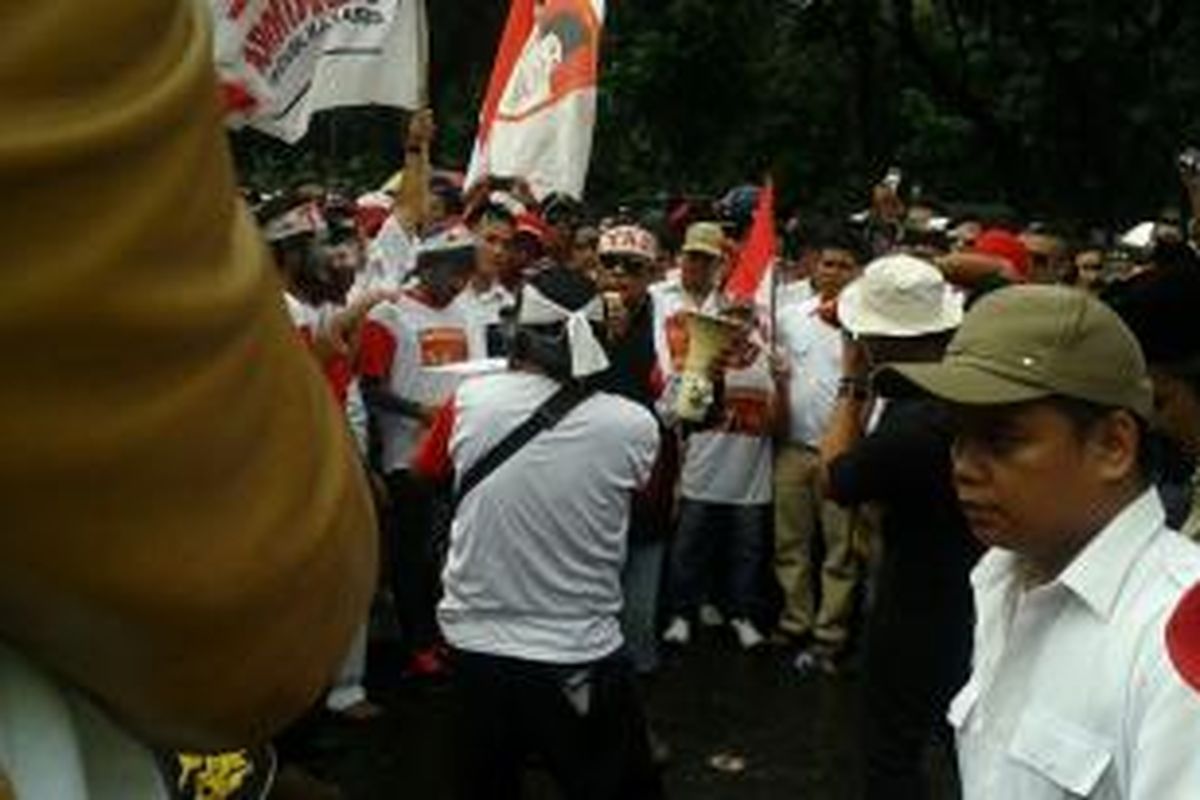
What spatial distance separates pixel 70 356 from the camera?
1.22 metres

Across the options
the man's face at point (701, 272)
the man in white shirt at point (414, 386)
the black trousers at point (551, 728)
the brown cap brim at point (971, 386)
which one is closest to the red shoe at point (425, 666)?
the man in white shirt at point (414, 386)

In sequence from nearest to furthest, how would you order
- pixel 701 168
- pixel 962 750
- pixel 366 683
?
pixel 962 750 < pixel 366 683 < pixel 701 168

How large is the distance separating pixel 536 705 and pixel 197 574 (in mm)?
4509

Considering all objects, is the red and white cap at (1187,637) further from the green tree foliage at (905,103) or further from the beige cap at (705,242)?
the green tree foliage at (905,103)

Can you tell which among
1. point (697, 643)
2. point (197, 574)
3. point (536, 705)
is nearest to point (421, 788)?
point (536, 705)

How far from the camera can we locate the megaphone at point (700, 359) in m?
7.97

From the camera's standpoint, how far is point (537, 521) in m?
5.71

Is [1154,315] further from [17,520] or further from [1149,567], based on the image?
[17,520]

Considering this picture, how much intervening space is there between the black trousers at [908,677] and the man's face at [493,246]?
3887 millimetres

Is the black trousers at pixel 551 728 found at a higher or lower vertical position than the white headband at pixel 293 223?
lower

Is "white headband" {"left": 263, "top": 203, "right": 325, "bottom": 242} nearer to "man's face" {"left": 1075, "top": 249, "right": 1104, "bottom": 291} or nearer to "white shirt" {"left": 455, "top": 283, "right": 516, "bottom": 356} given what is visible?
"white shirt" {"left": 455, "top": 283, "right": 516, "bottom": 356}

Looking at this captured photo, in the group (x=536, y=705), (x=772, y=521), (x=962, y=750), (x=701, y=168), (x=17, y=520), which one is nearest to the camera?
(x=17, y=520)

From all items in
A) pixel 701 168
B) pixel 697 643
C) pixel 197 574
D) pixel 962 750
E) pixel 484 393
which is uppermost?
pixel 197 574

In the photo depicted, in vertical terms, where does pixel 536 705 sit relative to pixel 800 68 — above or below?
above
